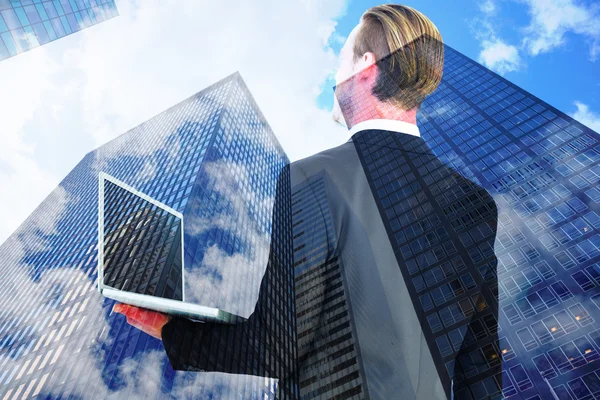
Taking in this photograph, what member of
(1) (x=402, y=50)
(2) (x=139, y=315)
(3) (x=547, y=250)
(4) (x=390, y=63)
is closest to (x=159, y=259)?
(2) (x=139, y=315)

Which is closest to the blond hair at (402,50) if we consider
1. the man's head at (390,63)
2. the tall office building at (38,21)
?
the man's head at (390,63)

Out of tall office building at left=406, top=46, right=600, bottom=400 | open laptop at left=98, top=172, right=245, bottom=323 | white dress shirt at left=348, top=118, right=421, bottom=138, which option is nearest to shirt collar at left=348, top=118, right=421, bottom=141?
white dress shirt at left=348, top=118, right=421, bottom=138

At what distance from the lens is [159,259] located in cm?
4809

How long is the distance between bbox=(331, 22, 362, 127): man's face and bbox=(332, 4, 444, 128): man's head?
2 cm

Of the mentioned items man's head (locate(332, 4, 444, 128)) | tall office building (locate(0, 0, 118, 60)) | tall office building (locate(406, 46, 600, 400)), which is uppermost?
tall office building (locate(0, 0, 118, 60))

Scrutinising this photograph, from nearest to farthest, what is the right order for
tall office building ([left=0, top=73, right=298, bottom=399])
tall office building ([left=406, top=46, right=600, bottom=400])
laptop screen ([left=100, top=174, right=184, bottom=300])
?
tall office building ([left=406, top=46, right=600, bottom=400])
laptop screen ([left=100, top=174, right=184, bottom=300])
tall office building ([left=0, top=73, right=298, bottom=399])

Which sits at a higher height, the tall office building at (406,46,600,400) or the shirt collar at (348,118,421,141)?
the tall office building at (406,46,600,400)

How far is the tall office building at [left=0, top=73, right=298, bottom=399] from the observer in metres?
47.2

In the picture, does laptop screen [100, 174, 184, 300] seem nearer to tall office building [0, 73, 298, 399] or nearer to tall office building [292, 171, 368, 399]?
tall office building [0, 73, 298, 399]

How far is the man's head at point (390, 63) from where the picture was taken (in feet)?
24.8

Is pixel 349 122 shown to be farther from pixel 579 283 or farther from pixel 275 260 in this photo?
pixel 275 260

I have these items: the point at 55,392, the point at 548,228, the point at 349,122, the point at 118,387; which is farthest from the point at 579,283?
the point at 55,392

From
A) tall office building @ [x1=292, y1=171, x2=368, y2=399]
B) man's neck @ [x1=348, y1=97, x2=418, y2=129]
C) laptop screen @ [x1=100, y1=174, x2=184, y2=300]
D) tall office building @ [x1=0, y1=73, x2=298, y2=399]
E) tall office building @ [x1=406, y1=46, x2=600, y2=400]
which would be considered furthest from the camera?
tall office building @ [x1=0, y1=73, x2=298, y2=399]

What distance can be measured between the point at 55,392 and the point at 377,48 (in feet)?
192
